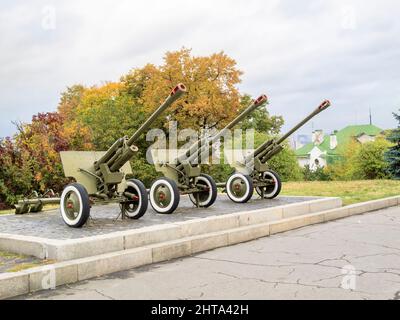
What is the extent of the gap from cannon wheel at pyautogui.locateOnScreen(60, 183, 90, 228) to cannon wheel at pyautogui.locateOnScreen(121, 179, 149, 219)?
1.05m

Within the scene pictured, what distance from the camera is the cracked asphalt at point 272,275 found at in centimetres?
514

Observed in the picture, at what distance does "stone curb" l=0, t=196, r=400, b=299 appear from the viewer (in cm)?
536

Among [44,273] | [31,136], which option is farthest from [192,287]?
[31,136]

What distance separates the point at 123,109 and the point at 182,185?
27486 mm

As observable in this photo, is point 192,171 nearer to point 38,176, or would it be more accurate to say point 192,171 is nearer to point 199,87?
point 38,176

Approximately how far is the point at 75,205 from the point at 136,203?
126 cm

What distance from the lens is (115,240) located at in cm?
679

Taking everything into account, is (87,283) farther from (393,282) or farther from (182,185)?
(182,185)

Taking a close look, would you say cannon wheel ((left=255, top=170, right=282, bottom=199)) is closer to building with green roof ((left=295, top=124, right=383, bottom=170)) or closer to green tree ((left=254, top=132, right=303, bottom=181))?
green tree ((left=254, top=132, right=303, bottom=181))

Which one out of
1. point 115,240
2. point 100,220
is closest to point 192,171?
point 100,220

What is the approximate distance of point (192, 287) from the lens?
5398mm

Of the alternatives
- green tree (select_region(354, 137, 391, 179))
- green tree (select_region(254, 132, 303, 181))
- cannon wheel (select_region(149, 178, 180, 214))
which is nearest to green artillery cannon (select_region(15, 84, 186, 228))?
cannon wheel (select_region(149, 178, 180, 214))
